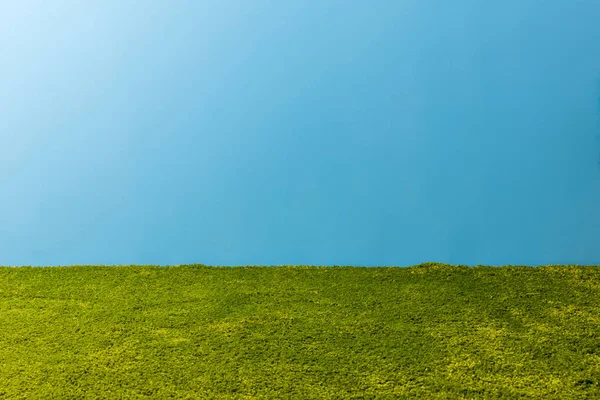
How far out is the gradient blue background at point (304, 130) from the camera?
3.17 metres

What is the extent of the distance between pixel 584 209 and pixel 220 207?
2114 millimetres

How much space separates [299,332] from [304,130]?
3.95ft

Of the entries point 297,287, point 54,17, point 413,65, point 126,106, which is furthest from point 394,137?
point 54,17

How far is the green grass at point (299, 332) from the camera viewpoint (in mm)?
2141

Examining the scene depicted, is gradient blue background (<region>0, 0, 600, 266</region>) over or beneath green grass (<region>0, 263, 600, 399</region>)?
over

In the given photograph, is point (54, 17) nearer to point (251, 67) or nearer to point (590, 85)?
point (251, 67)

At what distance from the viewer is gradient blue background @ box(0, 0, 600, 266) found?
3170mm

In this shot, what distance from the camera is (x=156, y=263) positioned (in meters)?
3.38

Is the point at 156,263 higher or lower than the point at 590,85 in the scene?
lower

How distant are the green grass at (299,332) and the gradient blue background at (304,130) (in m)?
0.20

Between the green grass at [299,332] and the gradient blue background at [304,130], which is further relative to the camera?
the gradient blue background at [304,130]

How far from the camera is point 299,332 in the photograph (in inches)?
100

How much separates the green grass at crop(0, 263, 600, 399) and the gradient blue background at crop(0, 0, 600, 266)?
0.67ft

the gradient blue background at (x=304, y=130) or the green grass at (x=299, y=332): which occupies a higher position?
the gradient blue background at (x=304, y=130)
